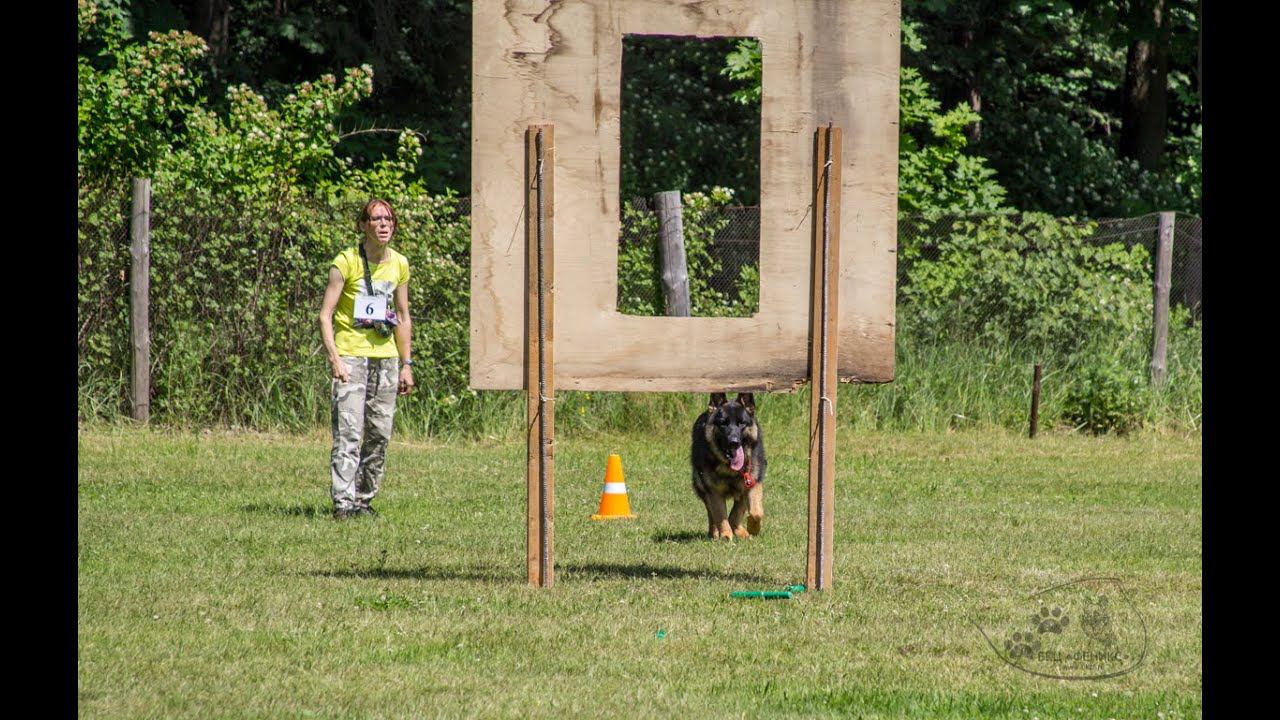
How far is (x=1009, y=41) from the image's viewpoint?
2673 centimetres

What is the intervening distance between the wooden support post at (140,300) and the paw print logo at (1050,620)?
10170mm

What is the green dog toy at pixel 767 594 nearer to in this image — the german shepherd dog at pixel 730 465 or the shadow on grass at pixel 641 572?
the shadow on grass at pixel 641 572

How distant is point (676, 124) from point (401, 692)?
19902mm

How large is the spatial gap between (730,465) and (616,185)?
2477mm

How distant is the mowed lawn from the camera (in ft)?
18.2

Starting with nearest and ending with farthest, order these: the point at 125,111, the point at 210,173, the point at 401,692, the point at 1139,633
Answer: the point at 401,692 < the point at 1139,633 < the point at 210,173 < the point at 125,111

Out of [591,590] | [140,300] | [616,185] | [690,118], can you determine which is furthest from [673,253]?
[690,118]

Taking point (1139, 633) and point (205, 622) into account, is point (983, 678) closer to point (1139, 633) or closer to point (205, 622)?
point (1139, 633)

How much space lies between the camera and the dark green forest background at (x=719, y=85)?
80.0 feet

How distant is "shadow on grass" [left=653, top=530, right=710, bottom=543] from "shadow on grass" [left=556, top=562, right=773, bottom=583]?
971mm

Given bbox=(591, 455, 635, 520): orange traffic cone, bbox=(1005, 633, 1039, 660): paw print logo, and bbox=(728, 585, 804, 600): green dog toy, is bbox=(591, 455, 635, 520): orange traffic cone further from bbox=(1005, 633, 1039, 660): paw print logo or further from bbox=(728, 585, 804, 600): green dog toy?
bbox=(1005, 633, 1039, 660): paw print logo

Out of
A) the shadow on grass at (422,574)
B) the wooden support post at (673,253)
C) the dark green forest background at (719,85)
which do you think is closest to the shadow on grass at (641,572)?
the shadow on grass at (422,574)
